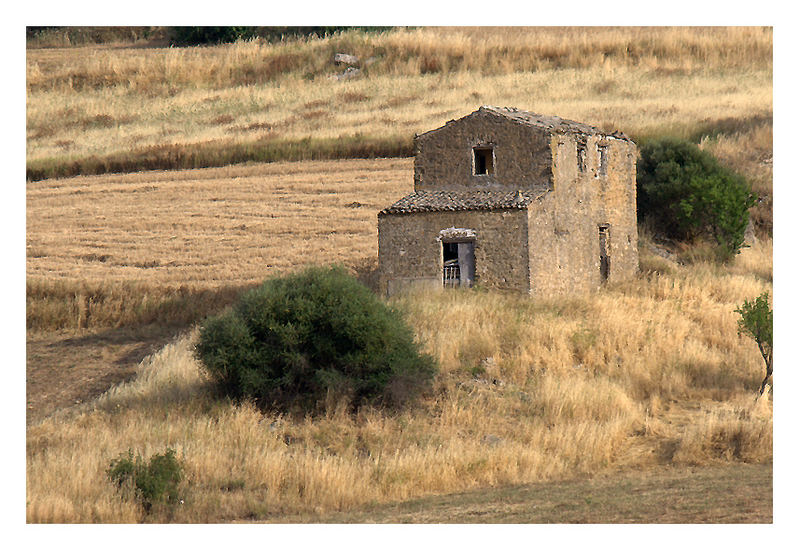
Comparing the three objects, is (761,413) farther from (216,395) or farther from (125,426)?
(125,426)

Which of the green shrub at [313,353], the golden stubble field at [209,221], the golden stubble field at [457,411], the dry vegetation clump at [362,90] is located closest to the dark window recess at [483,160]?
the golden stubble field at [457,411]

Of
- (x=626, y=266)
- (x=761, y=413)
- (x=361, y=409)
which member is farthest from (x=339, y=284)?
(x=626, y=266)

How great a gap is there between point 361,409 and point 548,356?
481 cm

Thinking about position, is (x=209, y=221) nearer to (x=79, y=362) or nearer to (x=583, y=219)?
(x=79, y=362)

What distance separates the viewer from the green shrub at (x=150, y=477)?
1706 cm

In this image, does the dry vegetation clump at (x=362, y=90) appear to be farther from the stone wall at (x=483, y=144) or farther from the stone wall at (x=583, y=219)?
the stone wall at (x=483, y=144)

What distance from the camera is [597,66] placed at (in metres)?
52.1

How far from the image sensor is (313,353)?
74.2 ft

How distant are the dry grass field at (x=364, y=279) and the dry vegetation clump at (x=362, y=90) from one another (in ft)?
0.50

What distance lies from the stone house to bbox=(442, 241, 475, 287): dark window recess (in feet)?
0.08

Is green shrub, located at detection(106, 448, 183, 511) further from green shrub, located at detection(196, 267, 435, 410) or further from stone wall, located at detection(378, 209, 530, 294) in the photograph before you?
stone wall, located at detection(378, 209, 530, 294)

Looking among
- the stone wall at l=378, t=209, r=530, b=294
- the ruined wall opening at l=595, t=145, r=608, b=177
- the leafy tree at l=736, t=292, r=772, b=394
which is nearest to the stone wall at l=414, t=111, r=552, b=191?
the stone wall at l=378, t=209, r=530, b=294

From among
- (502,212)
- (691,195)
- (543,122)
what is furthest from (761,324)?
(691,195)

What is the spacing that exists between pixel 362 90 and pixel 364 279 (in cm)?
2350
